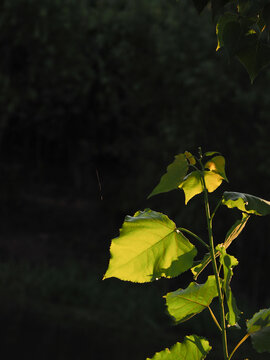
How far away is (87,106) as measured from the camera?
690 inches

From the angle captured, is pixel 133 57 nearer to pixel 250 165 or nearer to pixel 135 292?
pixel 250 165

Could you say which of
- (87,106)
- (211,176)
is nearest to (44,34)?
(87,106)

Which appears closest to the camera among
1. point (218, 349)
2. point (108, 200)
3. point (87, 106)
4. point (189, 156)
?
point (189, 156)

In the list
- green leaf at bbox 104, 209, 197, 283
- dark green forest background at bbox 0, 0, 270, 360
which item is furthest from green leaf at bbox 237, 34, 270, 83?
dark green forest background at bbox 0, 0, 270, 360

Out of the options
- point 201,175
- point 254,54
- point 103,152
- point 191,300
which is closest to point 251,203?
point 201,175

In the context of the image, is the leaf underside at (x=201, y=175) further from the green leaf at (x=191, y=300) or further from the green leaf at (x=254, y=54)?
the green leaf at (x=254, y=54)

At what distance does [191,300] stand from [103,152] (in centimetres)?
1605

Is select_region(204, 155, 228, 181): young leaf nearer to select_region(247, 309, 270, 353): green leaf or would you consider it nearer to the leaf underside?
the leaf underside

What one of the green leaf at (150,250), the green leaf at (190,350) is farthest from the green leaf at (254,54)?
the green leaf at (190,350)

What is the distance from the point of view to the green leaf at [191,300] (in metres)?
1.33

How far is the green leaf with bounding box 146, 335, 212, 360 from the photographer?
50.1 inches

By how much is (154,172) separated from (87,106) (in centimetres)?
504

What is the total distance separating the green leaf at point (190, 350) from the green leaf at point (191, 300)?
0.06 metres

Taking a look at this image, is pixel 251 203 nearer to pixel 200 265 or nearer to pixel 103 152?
pixel 200 265
